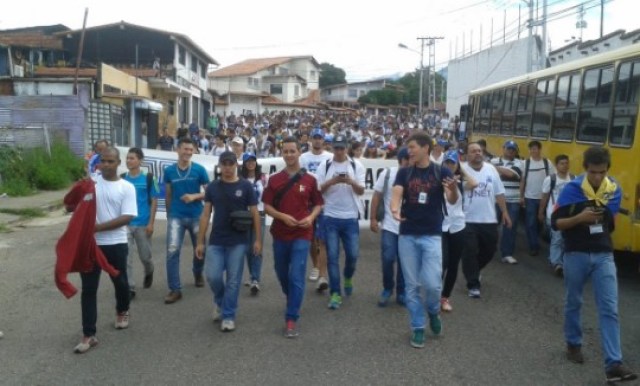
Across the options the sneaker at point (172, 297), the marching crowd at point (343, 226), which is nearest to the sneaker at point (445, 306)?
the marching crowd at point (343, 226)

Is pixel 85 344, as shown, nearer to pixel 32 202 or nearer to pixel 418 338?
pixel 418 338

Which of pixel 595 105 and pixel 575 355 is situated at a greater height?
pixel 595 105

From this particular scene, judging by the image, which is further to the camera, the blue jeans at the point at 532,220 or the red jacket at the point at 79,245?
the blue jeans at the point at 532,220

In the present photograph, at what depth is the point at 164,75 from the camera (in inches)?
1417

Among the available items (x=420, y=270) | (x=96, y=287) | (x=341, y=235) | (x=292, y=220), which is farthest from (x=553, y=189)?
(x=96, y=287)

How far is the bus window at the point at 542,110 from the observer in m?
11.3

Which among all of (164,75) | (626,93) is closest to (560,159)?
(626,93)

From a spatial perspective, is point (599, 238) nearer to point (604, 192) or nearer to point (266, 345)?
point (604, 192)

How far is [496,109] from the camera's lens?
15.2 meters

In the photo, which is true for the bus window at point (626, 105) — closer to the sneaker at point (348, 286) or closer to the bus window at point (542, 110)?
the bus window at point (542, 110)

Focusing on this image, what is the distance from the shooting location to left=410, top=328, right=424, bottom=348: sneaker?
5.63m

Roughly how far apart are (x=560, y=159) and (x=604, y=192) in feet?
13.8

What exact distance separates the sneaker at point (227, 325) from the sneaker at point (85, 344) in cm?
110

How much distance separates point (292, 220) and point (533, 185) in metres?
5.27
